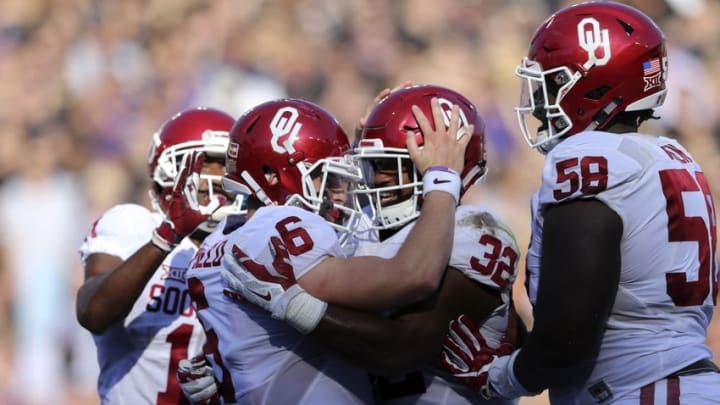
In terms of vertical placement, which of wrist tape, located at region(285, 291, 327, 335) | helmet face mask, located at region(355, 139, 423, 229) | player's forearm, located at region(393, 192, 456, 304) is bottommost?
wrist tape, located at region(285, 291, 327, 335)

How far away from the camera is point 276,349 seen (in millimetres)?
3037

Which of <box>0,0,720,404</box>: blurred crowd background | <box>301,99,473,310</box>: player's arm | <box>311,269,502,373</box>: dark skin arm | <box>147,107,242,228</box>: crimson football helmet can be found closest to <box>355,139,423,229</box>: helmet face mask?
<box>301,99,473,310</box>: player's arm

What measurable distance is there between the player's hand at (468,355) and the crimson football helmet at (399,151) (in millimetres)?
364

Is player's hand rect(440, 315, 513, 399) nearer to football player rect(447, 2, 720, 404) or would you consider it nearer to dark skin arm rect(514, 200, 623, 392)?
football player rect(447, 2, 720, 404)

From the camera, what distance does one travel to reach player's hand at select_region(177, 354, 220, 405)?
329cm

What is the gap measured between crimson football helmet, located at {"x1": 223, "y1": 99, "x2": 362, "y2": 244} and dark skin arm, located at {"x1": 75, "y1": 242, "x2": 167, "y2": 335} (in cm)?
39

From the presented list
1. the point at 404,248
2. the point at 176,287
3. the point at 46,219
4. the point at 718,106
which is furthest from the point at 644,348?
the point at 46,219

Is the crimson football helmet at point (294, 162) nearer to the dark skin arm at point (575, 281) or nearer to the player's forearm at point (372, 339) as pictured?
the player's forearm at point (372, 339)

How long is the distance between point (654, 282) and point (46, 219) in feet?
21.1

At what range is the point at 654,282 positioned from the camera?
2.78 metres

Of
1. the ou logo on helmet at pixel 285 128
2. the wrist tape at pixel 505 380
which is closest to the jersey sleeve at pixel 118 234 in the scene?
the ou logo on helmet at pixel 285 128

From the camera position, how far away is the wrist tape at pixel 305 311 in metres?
2.84

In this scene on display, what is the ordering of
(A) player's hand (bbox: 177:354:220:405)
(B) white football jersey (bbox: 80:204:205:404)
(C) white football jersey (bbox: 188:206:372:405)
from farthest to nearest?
(B) white football jersey (bbox: 80:204:205:404) < (A) player's hand (bbox: 177:354:220:405) < (C) white football jersey (bbox: 188:206:372:405)

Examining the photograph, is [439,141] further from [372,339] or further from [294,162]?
[372,339]
